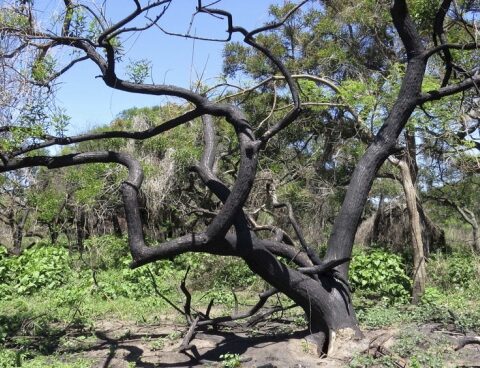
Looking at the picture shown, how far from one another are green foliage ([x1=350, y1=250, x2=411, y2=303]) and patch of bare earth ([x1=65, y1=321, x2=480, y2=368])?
13.4 ft

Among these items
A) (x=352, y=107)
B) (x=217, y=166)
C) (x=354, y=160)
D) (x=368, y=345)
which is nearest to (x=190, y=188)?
(x=217, y=166)

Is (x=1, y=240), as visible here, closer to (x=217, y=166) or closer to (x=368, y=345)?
(x=217, y=166)

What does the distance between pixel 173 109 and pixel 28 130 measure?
482 centimetres

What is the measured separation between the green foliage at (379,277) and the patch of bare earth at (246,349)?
4.07m

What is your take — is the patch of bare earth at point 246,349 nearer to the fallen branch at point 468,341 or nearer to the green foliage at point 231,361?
the green foliage at point 231,361

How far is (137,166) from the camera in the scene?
7652mm

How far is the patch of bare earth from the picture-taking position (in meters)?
6.83

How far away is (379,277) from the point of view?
11875mm

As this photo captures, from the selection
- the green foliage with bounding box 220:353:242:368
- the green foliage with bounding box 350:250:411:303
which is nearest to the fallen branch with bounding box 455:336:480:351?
the green foliage with bounding box 220:353:242:368

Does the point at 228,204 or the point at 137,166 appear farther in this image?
the point at 137,166

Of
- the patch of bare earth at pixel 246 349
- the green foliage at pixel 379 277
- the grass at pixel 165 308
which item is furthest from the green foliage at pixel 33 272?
the green foliage at pixel 379 277

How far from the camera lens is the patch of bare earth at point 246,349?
6.83 metres

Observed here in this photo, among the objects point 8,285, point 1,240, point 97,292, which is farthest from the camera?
point 1,240

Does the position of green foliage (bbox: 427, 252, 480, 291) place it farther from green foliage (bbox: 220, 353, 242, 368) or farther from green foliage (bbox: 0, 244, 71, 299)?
green foliage (bbox: 0, 244, 71, 299)
